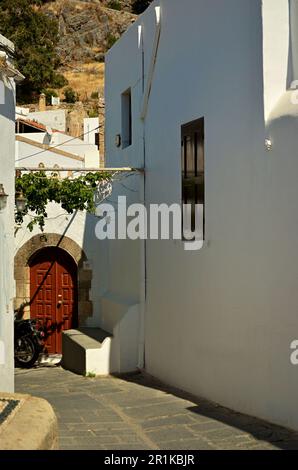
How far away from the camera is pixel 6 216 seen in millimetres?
8703

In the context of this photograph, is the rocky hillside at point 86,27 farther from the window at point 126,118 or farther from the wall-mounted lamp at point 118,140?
the window at point 126,118

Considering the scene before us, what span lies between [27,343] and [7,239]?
6083 mm

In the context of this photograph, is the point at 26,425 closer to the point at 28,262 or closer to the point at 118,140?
the point at 118,140

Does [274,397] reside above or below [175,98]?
below

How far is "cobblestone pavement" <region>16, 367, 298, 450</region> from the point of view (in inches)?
261

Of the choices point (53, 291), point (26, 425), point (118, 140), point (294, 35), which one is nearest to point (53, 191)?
point (118, 140)

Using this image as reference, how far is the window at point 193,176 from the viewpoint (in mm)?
9375

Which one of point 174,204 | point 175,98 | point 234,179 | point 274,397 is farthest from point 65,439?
point 175,98

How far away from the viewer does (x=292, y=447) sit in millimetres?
6281

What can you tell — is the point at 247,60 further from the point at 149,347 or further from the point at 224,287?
the point at 149,347

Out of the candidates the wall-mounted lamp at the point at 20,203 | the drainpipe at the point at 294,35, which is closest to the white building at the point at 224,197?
the drainpipe at the point at 294,35

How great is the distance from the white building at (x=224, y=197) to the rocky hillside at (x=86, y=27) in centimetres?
5329

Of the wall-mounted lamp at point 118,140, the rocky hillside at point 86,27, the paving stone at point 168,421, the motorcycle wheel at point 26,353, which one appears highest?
the rocky hillside at point 86,27

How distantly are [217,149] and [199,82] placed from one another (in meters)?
1.23
